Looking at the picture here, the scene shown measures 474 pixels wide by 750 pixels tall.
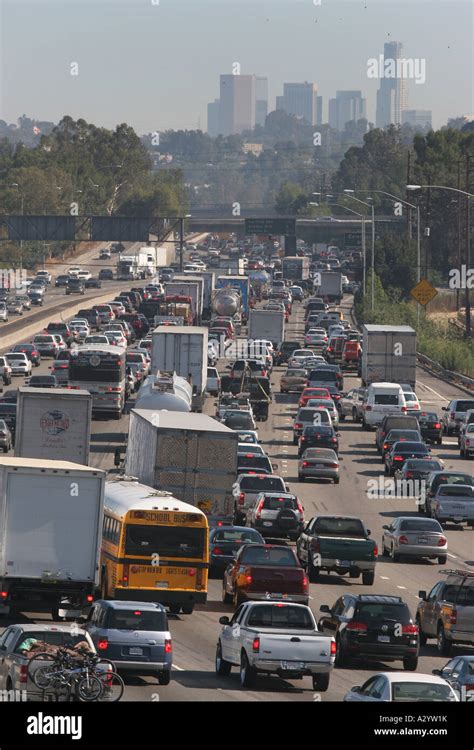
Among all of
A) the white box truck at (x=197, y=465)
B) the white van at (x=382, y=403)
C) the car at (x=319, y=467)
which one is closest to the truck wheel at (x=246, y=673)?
the white box truck at (x=197, y=465)

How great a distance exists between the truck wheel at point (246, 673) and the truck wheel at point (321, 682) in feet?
2.81

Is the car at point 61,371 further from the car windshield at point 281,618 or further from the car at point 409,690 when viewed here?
the car at point 409,690

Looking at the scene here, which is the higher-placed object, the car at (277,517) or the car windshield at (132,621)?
the car windshield at (132,621)

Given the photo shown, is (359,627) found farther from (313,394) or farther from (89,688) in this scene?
(313,394)

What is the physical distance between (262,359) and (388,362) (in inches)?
482

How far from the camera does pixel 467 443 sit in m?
61.3

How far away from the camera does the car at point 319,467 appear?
179 ft

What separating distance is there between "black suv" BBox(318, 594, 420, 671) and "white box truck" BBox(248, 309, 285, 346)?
236 ft

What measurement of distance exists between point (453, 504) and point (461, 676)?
81.4ft

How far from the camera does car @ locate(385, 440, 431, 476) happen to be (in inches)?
2221

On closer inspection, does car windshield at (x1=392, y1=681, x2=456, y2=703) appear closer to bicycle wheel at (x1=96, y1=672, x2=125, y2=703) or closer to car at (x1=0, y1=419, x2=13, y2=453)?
bicycle wheel at (x1=96, y1=672, x2=125, y2=703)

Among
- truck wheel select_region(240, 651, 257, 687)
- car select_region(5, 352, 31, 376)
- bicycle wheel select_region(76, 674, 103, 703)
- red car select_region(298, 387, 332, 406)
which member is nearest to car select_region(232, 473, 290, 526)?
truck wheel select_region(240, 651, 257, 687)

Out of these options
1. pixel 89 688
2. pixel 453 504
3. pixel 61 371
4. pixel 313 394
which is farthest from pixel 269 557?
pixel 61 371
